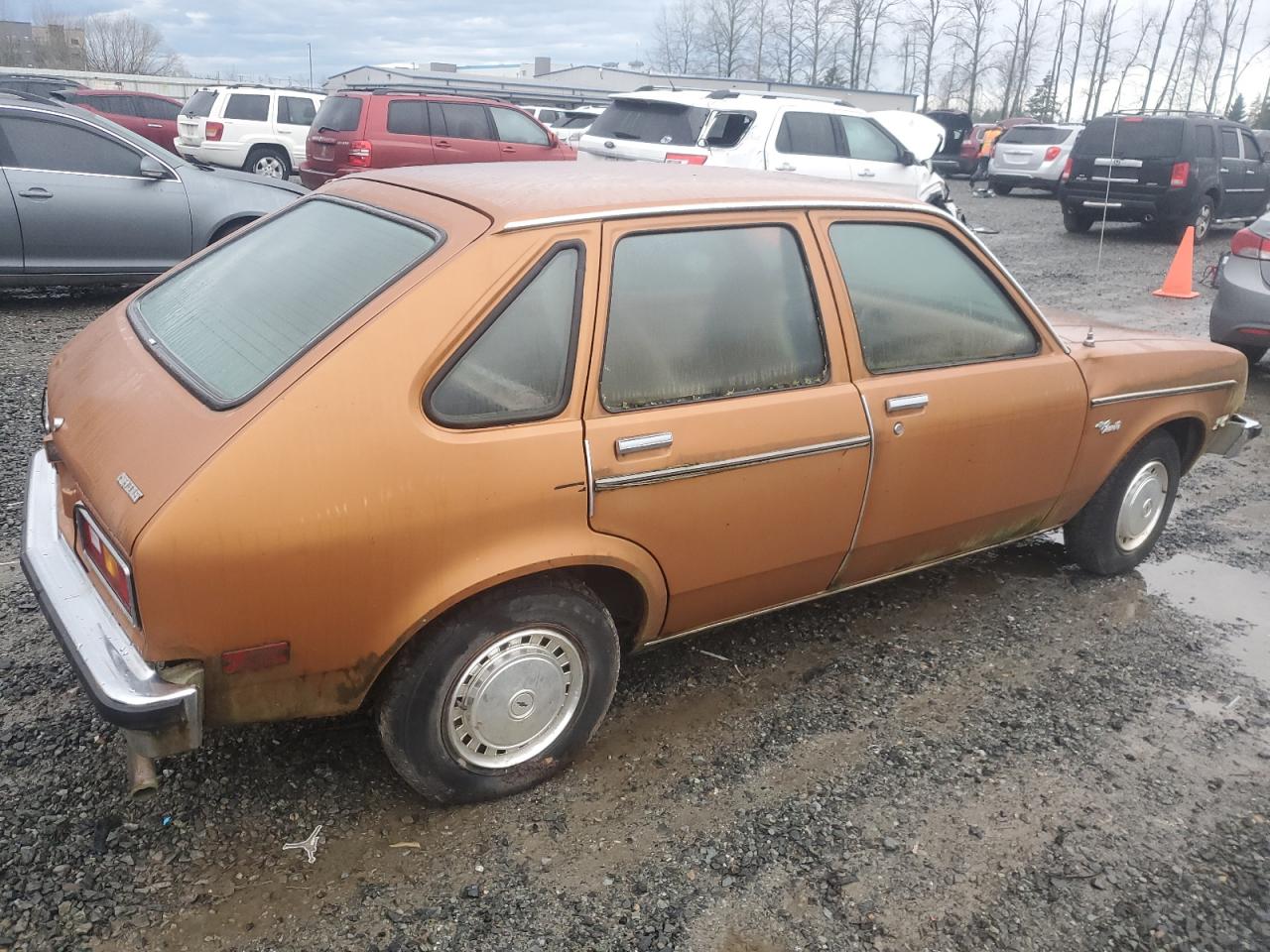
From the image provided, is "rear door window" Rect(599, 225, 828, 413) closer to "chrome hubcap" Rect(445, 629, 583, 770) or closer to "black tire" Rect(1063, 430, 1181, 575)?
"chrome hubcap" Rect(445, 629, 583, 770)

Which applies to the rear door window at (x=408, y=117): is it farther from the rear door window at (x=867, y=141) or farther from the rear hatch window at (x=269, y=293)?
the rear hatch window at (x=269, y=293)

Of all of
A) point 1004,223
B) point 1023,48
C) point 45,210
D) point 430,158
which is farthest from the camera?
point 1023,48

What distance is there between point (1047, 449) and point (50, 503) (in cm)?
336

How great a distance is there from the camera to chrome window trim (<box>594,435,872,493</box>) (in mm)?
2721

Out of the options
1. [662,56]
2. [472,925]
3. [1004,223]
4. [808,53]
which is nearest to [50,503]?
[472,925]

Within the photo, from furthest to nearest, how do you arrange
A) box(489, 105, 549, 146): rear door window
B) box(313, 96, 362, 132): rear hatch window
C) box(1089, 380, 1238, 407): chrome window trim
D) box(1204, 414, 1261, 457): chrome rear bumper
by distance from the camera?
box(489, 105, 549, 146): rear door window, box(313, 96, 362, 132): rear hatch window, box(1204, 414, 1261, 457): chrome rear bumper, box(1089, 380, 1238, 407): chrome window trim

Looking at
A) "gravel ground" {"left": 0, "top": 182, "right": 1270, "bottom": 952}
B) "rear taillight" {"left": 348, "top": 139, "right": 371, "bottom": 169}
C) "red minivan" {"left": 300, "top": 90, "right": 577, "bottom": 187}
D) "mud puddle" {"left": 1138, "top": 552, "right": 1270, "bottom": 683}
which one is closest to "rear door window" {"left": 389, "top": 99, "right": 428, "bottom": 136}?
"red minivan" {"left": 300, "top": 90, "right": 577, "bottom": 187}

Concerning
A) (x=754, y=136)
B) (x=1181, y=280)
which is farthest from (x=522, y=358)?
(x=1181, y=280)

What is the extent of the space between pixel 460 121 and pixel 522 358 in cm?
1262

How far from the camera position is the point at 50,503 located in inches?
115

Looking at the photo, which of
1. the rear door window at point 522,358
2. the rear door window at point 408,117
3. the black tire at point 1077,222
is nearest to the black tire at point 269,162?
the rear door window at point 408,117

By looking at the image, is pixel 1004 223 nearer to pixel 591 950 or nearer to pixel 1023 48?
pixel 591 950

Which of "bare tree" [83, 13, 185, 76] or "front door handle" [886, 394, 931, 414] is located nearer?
"front door handle" [886, 394, 931, 414]

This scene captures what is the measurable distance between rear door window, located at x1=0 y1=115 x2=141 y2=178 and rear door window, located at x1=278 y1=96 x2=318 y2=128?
10.8m
